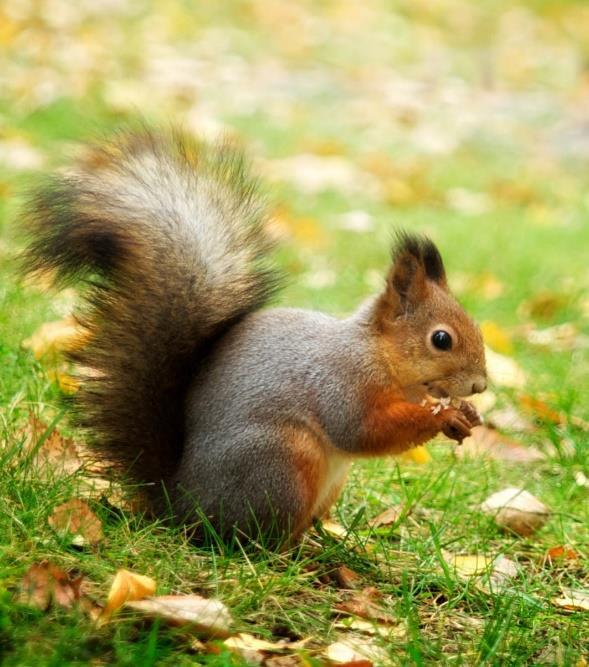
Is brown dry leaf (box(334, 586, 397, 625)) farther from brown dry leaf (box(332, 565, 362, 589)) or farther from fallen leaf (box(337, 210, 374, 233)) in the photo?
fallen leaf (box(337, 210, 374, 233))

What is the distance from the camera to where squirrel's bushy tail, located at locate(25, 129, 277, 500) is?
158 cm

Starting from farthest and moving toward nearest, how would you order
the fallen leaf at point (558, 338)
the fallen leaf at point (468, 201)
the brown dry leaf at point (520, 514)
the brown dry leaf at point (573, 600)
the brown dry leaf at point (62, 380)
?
the fallen leaf at point (468, 201) → the fallen leaf at point (558, 338) → the brown dry leaf at point (62, 380) → the brown dry leaf at point (520, 514) → the brown dry leaf at point (573, 600)

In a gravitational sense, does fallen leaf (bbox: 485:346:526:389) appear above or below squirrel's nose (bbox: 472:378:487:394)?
below

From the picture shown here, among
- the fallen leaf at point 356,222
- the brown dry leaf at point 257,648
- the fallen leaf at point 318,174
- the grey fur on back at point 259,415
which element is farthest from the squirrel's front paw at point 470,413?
the fallen leaf at point 318,174

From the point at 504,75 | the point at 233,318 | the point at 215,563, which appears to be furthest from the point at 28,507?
the point at 504,75

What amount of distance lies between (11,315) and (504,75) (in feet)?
20.0

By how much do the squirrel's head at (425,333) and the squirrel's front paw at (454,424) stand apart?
6cm

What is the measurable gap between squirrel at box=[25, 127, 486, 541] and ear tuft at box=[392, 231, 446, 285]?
12mm

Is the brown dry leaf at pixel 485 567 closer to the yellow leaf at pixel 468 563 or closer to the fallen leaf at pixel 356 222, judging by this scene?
the yellow leaf at pixel 468 563

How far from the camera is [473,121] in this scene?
629 cm

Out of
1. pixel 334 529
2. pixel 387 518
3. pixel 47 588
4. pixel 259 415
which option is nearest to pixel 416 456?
pixel 387 518

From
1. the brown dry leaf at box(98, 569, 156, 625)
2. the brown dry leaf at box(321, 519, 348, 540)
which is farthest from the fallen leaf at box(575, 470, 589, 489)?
the brown dry leaf at box(98, 569, 156, 625)

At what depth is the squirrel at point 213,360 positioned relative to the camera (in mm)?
1586

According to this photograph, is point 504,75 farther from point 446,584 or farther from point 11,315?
Answer: point 446,584
